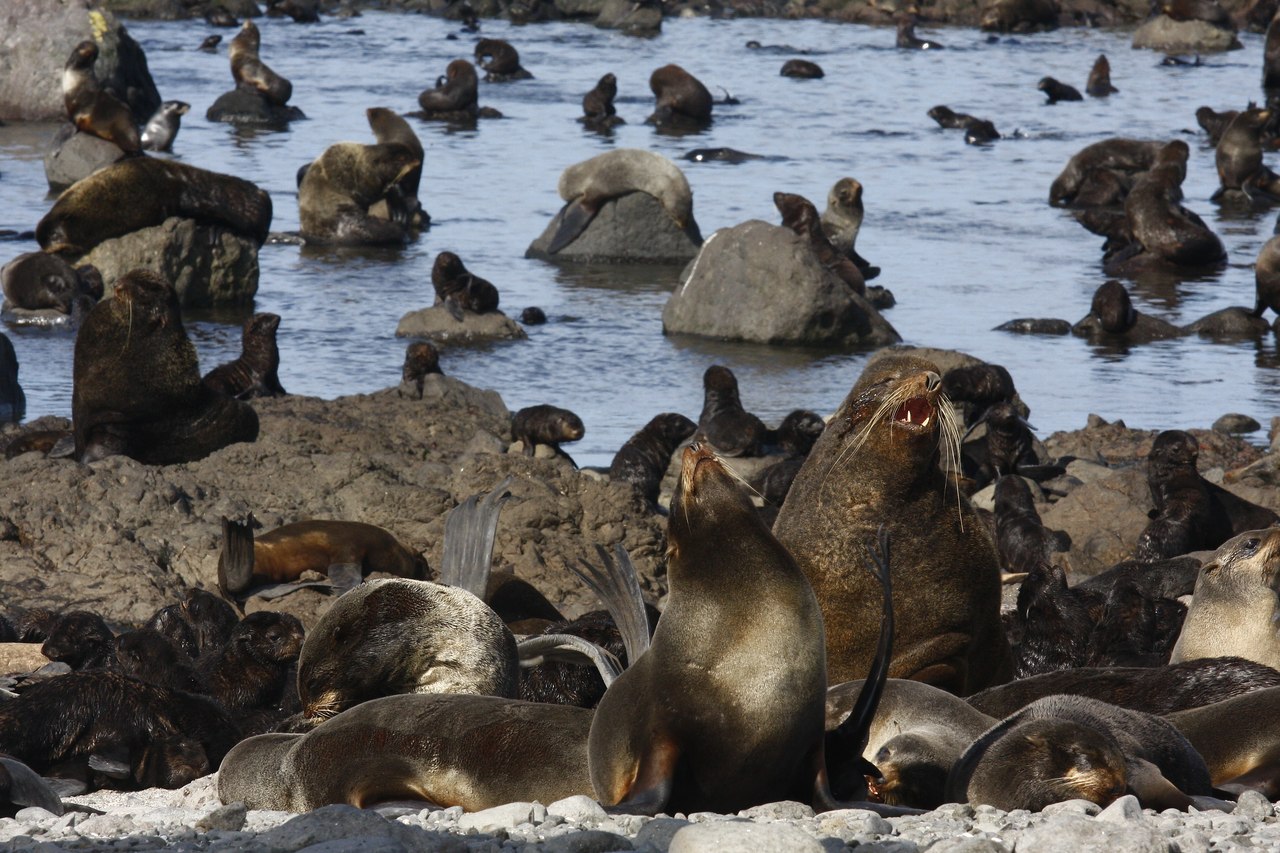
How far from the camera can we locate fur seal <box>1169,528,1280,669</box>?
6.69 m

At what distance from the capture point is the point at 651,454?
1245 centimetres

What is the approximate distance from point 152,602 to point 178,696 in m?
2.87

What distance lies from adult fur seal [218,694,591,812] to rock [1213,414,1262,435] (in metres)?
10.4

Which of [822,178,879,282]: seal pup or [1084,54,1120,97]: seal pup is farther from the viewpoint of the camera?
[1084,54,1120,97]: seal pup

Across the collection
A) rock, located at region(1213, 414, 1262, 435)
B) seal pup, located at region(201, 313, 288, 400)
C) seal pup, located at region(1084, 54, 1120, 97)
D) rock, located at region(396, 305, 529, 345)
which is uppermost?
seal pup, located at region(1084, 54, 1120, 97)

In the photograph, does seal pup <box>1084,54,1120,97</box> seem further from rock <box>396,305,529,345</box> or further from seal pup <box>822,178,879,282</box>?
rock <box>396,305,529,345</box>

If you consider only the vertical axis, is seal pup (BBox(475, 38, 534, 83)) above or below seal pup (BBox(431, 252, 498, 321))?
above

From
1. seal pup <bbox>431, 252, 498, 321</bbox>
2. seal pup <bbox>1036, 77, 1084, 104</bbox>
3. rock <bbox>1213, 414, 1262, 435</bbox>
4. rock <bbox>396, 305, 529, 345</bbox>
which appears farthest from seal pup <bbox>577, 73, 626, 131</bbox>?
rock <bbox>1213, 414, 1262, 435</bbox>

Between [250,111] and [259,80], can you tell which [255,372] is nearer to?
[250,111]

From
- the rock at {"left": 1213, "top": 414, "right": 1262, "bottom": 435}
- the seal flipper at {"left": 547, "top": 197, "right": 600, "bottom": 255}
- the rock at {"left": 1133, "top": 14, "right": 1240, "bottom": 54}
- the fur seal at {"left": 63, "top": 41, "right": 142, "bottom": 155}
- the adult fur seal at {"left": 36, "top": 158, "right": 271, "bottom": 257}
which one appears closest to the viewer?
the rock at {"left": 1213, "top": 414, "right": 1262, "bottom": 435}

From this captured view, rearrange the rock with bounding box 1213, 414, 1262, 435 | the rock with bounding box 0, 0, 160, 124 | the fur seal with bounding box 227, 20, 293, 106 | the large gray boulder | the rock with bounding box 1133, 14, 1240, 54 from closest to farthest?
the rock with bounding box 1213, 414, 1262, 435 → the large gray boulder → the rock with bounding box 0, 0, 160, 124 → the fur seal with bounding box 227, 20, 293, 106 → the rock with bounding box 1133, 14, 1240, 54

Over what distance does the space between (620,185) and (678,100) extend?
13267 millimetres

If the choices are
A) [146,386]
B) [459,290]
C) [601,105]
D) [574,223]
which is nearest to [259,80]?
[601,105]

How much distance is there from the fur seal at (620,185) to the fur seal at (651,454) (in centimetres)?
876
